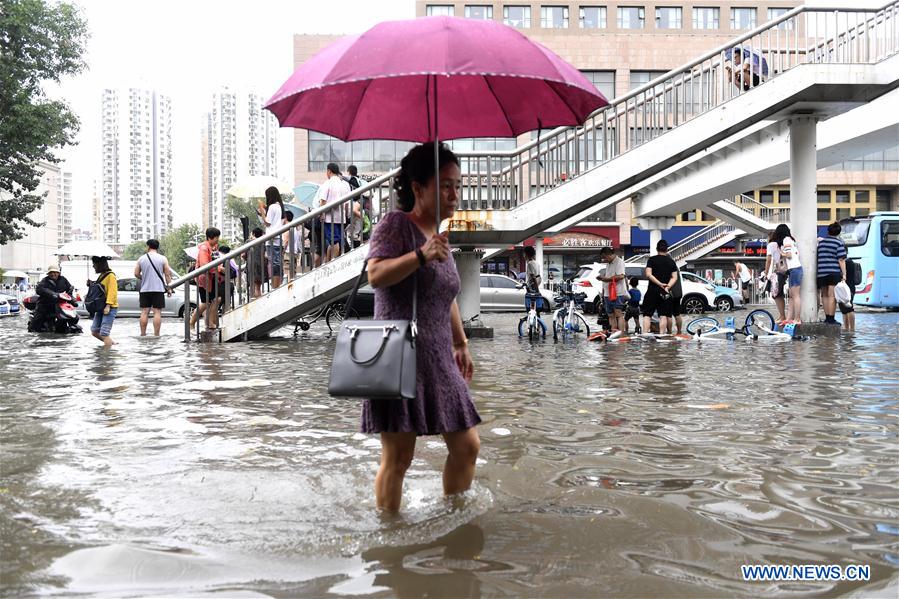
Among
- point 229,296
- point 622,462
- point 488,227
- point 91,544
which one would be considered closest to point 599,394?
point 622,462

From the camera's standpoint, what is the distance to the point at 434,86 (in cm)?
414

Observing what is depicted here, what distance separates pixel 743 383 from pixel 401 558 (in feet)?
20.0

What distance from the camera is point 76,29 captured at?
2998cm

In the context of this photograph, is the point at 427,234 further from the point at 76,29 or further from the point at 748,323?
the point at 76,29

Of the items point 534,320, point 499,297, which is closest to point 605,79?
point 499,297

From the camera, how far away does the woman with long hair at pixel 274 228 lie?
1424cm

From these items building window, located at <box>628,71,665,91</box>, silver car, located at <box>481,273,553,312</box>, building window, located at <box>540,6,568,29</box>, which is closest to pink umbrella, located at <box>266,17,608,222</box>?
silver car, located at <box>481,273,553,312</box>

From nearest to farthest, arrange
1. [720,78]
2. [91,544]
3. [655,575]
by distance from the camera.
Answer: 1. [655,575]
2. [91,544]
3. [720,78]

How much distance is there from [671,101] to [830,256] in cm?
416

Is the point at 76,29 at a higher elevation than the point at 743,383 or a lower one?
higher

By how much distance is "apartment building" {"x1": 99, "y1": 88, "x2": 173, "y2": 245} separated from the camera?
5251 inches

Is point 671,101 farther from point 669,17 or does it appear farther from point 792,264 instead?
point 669,17

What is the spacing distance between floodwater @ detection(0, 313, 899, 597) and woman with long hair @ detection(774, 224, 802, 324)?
6.65 metres

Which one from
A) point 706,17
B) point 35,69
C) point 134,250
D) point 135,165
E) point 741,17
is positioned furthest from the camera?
point 135,165
